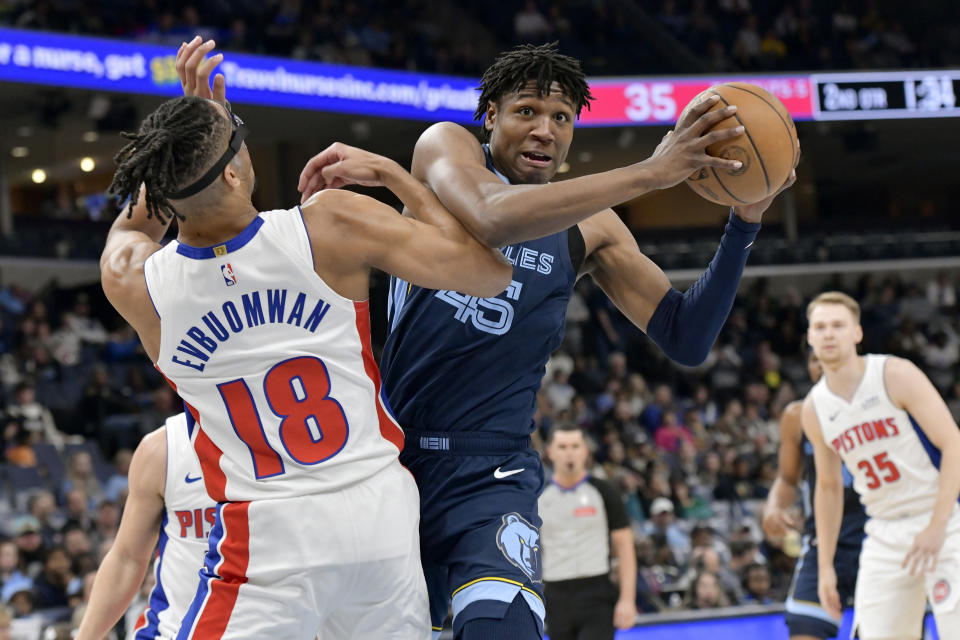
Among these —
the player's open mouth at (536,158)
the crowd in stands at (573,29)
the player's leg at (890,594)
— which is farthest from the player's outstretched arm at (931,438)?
the crowd in stands at (573,29)

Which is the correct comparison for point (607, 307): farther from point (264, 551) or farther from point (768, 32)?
point (264, 551)

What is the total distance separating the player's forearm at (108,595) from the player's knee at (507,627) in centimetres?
154

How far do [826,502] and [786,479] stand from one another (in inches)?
23.3

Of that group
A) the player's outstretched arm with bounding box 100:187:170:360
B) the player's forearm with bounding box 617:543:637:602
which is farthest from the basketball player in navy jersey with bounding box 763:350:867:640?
the player's outstretched arm with bounding box 100:187:170:360

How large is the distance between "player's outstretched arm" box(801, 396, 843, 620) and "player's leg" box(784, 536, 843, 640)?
0.13 metres

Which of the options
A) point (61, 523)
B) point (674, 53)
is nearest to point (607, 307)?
point (674, 53)

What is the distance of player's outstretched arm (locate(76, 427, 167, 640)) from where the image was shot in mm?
3895

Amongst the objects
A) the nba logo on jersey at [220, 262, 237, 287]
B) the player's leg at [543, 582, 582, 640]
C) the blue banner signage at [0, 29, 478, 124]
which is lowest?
the player's leg at [543, 582, 582, 640]

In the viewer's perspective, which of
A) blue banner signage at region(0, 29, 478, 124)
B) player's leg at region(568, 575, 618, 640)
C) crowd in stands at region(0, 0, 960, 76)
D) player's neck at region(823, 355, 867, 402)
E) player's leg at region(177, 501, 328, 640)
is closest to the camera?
player's leg at region(177, 501, 328, 640)

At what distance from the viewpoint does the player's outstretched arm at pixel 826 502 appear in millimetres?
5793

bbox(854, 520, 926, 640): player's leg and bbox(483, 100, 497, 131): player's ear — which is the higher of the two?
bbox(483, 100, 497, 131): player's ear

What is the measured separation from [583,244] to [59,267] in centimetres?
1345

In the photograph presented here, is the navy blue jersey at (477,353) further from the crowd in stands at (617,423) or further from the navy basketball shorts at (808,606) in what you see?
the crowd in stands at (617,423)

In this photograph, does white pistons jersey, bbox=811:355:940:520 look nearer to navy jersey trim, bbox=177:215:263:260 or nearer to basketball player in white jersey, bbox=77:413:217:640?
basketball player in white jersey, bbox=77:413:217:640
